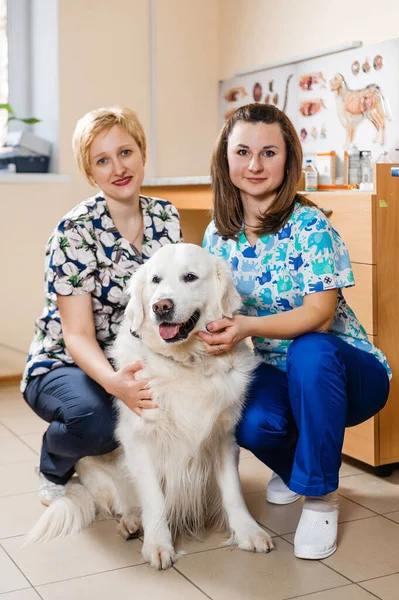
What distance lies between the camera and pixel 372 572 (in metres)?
1.78

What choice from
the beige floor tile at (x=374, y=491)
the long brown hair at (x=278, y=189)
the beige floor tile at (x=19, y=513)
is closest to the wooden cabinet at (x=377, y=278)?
the beige floor tile at (x=374, y=491)

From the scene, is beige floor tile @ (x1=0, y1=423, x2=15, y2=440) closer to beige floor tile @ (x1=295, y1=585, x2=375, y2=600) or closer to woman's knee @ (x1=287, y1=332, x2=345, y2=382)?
woman's knee @ (x1=287, y1=332, x2=345, y2=382)

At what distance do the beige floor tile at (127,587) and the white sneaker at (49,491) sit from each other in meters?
0.46

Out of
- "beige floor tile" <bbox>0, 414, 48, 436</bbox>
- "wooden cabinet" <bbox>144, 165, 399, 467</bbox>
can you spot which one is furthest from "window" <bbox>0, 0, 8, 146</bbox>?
"wooden cabinet" <bbox>144, 165, 399, 467</bbox>

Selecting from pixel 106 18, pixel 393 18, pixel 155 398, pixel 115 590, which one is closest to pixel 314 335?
pixel 155 398

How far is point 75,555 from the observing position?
6.31ft

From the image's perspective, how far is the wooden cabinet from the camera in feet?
7.83

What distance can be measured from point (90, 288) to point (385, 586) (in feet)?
3.47

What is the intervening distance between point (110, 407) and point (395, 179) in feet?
3.70

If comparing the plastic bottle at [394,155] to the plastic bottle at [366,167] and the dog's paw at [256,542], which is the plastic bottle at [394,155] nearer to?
the plastic bottle at [366,167]

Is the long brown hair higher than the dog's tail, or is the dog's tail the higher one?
the long brown hair

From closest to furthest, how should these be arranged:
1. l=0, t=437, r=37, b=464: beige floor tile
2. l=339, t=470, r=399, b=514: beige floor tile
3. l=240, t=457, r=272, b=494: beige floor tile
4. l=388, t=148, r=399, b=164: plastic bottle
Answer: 1. l=339, t=470, r=399, b=514: beige floor tile
2. l=240, t=457, r=272, b=494: beige floor tile
3. l=0, t=437, r=37, b=464: beige floor tile
4. l=388, t=148, r=399, b=164: plastic bottle

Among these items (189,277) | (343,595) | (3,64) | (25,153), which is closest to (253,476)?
(343,595)

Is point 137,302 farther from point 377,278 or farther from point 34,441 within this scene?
point 34,441
